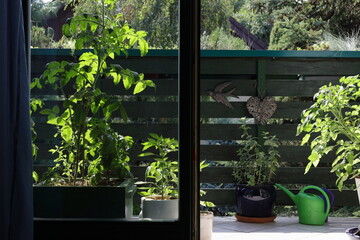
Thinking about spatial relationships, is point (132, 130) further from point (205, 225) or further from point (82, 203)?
point (205, 225)

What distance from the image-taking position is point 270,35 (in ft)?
17.2

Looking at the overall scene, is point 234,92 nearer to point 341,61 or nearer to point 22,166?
point 341,61

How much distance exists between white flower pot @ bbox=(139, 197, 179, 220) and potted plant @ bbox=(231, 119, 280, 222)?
1547mm

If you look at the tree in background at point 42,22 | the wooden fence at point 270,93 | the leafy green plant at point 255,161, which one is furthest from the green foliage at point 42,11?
the leafy green plant at point 255,161

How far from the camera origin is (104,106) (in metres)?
2.01

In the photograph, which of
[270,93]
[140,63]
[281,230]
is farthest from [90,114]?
[270,93]

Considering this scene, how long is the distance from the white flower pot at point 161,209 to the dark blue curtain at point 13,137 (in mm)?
450

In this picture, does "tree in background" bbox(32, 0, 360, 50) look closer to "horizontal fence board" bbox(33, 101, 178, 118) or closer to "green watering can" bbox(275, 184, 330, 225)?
"green watering can" bbox(275, 184, 330, 225)

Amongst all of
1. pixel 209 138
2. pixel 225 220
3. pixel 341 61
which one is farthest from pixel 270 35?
pixel 225 220

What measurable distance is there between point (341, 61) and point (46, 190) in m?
2.73

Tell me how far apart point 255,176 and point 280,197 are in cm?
25

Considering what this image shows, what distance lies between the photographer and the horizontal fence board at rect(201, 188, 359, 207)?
3.75 m

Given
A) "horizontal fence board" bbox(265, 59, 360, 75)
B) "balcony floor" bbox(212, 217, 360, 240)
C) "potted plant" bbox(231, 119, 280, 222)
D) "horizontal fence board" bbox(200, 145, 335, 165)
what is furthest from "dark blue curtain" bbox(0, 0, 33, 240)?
"horizontal fence board" bbox(265, 59, 360, 75)

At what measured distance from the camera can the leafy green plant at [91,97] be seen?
2008mm
